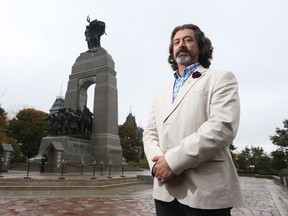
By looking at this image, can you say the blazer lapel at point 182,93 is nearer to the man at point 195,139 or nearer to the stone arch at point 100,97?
the man at point 195,139

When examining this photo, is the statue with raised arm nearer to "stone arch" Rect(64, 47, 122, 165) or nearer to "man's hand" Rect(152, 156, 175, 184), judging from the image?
"stone arch" Rect(64, 47, 122, 165)

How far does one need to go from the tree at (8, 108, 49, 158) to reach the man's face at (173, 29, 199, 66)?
46489 mm

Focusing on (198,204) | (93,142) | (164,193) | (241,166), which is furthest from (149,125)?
(241,166)

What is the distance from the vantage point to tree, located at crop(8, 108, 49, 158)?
149 ft

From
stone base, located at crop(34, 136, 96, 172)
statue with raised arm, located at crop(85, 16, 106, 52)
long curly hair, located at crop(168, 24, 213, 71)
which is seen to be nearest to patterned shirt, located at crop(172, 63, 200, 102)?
long curly hair, located at crop(168, 24, 213, 71)

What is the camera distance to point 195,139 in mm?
1809

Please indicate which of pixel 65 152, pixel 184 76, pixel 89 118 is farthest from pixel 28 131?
pixel 184 76

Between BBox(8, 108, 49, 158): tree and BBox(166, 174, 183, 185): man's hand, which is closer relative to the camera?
BBox(166, 174, 183, 185): man's hand

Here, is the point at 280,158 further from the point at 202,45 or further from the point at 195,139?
the point at 195,139

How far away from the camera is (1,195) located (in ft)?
31.3

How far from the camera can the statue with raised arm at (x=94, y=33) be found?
30331 mm

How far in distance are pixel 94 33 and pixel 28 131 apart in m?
25.2

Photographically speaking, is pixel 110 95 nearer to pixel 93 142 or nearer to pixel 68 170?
pixel 93 142

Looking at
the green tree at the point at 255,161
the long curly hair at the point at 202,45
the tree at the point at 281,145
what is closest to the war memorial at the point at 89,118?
the long curly hair at the point at 202,45
